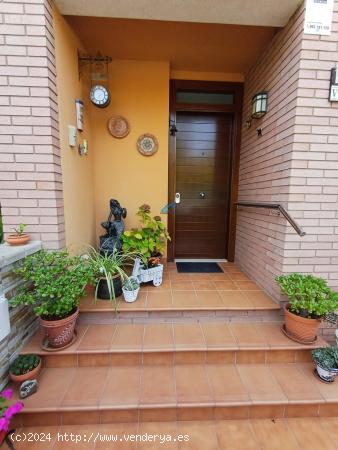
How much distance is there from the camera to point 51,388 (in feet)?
4.80

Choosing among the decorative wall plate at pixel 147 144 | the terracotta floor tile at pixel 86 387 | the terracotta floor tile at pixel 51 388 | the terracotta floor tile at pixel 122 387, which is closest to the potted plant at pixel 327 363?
the terracotta floor tile at pixel 122 387

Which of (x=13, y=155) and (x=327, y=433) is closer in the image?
(x=327, y=433)

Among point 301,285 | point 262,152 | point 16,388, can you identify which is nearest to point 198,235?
point 262,152

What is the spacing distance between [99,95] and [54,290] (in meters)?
2.02

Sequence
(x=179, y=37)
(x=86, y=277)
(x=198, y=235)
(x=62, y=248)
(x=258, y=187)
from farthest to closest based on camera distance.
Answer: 1. (x=198, y=235)
2. (x=258, y=187)
3. (x=179, y=37)
4. (x=62, y=248)
5. (x=86, y=277)

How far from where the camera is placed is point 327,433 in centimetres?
135

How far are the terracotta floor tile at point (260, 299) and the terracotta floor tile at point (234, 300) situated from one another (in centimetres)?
6

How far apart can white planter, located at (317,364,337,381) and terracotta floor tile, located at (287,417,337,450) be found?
0.90ft

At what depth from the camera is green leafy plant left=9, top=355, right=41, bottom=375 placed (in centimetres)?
145

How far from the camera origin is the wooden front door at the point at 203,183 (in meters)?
3.12

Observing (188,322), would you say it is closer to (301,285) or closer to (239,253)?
(301,285)

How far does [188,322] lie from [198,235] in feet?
5.10

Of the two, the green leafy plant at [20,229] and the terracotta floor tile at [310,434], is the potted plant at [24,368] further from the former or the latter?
the terracotta floor tile at [310,434]

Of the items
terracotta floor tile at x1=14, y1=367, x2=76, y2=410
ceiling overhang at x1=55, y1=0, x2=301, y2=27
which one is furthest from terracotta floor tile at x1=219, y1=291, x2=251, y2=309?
ceiling overhang at x1=55, y1=0, x2=301, y2=27
